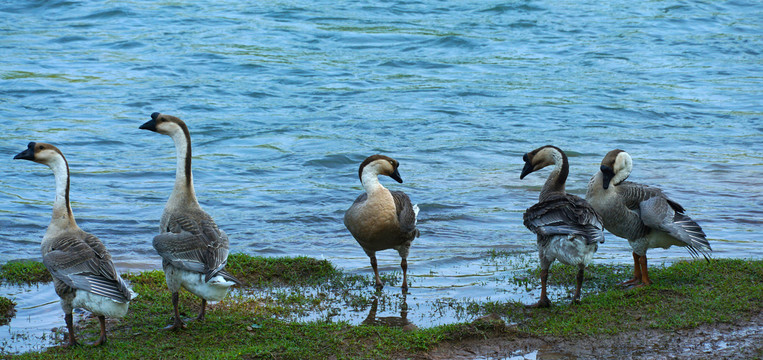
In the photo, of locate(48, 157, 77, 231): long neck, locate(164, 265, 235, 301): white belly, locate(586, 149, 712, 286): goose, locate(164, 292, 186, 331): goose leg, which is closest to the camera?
locate(164, 265, 235, 301): white belly

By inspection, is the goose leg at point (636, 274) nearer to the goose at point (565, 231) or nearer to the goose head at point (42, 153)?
the goose at point (565, 231)

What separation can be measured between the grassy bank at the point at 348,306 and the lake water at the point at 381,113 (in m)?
0.73

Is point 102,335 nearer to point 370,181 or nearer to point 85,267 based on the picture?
point 85,267

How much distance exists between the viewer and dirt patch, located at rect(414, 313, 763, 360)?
6.22 meters

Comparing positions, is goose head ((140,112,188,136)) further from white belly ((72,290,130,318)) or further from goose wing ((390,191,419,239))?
goose wing ((390,191,419,239))

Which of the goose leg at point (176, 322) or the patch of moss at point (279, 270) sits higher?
the goose leg at point (176, 322)

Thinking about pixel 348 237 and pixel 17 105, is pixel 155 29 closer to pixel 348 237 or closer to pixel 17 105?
A: pixel 17 105

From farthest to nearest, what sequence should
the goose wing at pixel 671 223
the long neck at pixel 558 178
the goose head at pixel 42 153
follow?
the long neck at pixel 558 178, the goose wing at pixel 671 223, the goose head at pixel 42 153

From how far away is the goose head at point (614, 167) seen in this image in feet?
27.7

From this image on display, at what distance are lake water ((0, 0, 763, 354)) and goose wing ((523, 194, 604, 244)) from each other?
0.86 meters

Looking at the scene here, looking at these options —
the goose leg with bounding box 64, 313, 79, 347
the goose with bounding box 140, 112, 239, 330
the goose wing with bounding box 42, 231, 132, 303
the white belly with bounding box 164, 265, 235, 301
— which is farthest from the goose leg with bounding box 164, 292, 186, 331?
the goose leg with bounding box 64, 313, 79, 347

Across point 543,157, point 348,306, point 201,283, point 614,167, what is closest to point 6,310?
point 201,283

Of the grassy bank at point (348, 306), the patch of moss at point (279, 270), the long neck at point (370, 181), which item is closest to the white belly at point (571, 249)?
the grassy bank at point (348, 306)

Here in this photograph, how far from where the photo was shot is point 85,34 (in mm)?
24812
